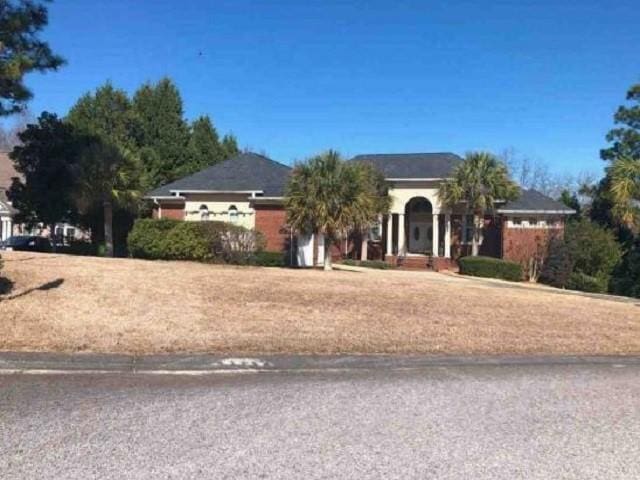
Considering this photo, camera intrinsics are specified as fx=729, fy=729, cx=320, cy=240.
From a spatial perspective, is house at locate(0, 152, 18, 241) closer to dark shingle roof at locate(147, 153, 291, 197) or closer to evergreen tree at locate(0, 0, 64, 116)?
dark shingle roof at locate(147, 153, 291, 197)

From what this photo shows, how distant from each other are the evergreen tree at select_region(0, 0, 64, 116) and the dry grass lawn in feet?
12.2

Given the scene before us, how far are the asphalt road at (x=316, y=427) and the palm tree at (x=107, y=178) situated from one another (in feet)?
72.1

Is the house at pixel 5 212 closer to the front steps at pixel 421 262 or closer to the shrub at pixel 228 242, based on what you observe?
the front steps at pixel 421 262

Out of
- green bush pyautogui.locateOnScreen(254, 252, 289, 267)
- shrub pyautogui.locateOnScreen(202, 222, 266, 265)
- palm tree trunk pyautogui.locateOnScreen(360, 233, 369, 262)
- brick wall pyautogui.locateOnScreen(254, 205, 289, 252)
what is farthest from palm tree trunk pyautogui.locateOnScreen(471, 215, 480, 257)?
shrub pyautogui.locateOnScreen(202, 222, 266, 265)

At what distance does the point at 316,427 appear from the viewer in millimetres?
6520

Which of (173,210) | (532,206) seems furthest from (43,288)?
(532,206)

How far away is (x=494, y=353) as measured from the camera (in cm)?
1109

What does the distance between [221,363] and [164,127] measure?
131 feet

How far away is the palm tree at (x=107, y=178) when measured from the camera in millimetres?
29141

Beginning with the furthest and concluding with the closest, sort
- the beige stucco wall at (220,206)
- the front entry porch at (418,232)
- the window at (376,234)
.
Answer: the window at (376,234), the front entry porch at (418,232), the beige stucco wall at (220,206)

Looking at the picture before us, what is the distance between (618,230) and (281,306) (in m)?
26.0

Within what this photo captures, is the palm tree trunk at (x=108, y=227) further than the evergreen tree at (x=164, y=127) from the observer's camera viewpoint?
No

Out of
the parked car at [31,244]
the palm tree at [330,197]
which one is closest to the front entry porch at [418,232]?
the palm tree at [330,197]

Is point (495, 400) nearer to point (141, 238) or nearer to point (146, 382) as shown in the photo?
point (146, 382)
